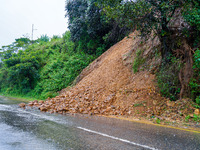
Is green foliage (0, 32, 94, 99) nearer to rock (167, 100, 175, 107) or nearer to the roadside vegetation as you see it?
the roadside vegetation

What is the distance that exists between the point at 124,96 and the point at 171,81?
102 inches

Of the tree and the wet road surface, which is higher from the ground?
the tree

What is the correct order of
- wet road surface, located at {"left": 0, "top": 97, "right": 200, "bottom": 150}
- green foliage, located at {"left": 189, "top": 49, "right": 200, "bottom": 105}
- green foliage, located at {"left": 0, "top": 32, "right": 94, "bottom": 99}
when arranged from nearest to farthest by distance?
wet road surface, located at {"left": 0, "top": 97, "right": 200, "bottom": 150}, green foliage, located at {"left": 189, "top": 49, "right": 200, "bottom": 105}, green foliage, located at {"left": 0, "top": 32, "right": 94, "bottom": 99}

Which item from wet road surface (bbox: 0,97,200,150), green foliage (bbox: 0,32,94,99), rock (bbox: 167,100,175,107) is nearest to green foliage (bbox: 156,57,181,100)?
rock (bbox: 167,100,175,107)

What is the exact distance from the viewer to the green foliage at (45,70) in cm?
1888

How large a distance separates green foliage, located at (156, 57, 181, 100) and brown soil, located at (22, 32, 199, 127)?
0.43 metres

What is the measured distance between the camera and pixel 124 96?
32.8ft

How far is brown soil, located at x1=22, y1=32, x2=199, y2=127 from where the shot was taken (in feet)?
26.7

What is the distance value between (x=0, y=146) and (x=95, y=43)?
17.2 meters

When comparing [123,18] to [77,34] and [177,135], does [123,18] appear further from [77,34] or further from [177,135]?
[77,34]

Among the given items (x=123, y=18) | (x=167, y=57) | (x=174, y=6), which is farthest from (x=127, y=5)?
(x=167, y=57)

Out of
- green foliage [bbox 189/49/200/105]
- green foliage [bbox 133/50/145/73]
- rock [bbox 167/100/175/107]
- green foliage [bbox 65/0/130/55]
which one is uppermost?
green foliage [bbox 65/0/130/55]

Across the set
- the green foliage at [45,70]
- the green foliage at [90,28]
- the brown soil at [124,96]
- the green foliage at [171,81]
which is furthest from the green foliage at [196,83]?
the green foliage at [45,70]

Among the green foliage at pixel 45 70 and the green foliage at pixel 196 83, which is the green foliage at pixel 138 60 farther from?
the green foliage at pixel 45 70
